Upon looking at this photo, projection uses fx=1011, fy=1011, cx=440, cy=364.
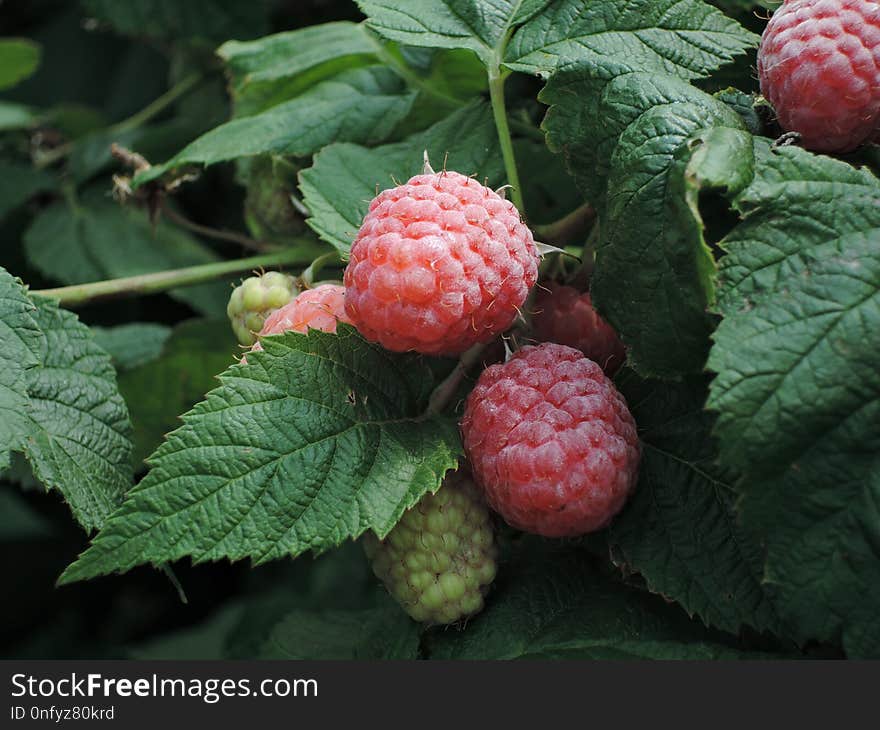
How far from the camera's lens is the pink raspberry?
1062 millimetres

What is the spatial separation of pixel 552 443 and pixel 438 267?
A: 0.65 feet

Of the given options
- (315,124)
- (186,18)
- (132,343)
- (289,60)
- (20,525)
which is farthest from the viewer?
(20,525)

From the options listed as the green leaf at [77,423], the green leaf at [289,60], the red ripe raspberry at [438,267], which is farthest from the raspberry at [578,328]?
the green leaf at [289,60]

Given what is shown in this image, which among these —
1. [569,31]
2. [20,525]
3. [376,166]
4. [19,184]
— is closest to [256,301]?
[376,166]

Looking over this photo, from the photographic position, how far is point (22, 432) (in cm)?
95

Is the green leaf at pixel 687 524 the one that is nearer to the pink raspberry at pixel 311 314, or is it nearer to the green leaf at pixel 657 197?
the green leaf at pixel 657 197

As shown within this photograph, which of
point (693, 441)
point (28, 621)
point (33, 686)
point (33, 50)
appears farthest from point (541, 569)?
point (28, 621)

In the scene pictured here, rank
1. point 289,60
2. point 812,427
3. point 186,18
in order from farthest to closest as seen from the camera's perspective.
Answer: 1. point 186,18
2. point 289,60
3. point 812,427

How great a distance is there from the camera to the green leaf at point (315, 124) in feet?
4.50

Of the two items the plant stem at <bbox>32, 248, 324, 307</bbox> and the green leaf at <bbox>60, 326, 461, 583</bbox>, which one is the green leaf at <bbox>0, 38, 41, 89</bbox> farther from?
the green leaf at <bbox>60, 326, 461, 583</bbox>

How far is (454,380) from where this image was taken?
1111mm

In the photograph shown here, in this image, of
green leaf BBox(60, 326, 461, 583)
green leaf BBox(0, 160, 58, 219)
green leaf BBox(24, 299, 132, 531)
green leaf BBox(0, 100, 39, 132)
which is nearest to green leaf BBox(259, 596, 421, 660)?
green leaf BBox(60, 326, 461, 583)

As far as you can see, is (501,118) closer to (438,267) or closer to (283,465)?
(438,267)

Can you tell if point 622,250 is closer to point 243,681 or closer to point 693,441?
point 693,441
